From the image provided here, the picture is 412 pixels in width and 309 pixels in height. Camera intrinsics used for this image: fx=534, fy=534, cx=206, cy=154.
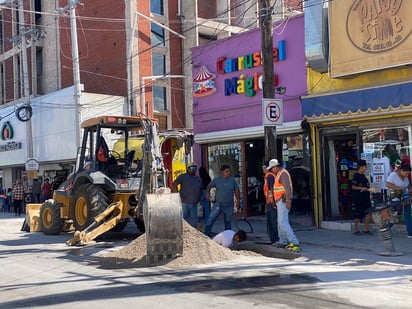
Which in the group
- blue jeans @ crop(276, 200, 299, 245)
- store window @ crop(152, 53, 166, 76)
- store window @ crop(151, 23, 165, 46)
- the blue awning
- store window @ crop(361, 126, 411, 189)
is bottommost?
blue jeans @ crop(276, 200, 299, 245)

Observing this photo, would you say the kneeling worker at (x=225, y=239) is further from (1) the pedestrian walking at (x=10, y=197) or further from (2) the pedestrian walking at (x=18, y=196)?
(1) the pedestrian walking at (x=10, y=197)

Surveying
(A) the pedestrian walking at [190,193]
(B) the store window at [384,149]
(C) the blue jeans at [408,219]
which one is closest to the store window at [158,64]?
(A) the pedestrian walking at [190,193]

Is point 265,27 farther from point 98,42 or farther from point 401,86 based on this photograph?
point 98,42

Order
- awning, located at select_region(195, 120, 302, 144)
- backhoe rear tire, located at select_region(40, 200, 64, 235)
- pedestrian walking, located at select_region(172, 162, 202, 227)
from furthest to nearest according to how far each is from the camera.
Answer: backhoe rear tire, located at select_region(40, 200, 64, 235) < awning, located at select_region(195, 120, 302, 144) < pedestrian walking, located at select_region(172, 162, 202, 227)

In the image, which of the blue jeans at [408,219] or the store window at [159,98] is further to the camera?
the store window at [159,98]

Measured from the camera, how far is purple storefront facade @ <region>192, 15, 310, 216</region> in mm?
15148

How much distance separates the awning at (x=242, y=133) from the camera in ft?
48.5

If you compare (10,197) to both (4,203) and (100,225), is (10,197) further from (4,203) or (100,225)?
(100,225)

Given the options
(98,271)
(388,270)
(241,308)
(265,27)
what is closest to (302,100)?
(265,27)

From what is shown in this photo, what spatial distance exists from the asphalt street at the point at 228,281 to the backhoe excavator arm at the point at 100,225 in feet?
2.80

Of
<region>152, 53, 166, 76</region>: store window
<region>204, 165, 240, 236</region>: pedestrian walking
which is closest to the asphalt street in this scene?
<region>204, 165, 240, 236</region>: pedestrian walking

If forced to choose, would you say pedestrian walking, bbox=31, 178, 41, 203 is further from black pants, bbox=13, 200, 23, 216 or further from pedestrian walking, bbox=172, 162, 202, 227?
pedestrian walking, bbox=172, 162, 202, 227

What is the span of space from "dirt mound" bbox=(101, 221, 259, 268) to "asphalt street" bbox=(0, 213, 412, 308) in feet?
0.96

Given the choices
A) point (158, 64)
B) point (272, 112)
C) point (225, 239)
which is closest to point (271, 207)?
point (225, 239)
